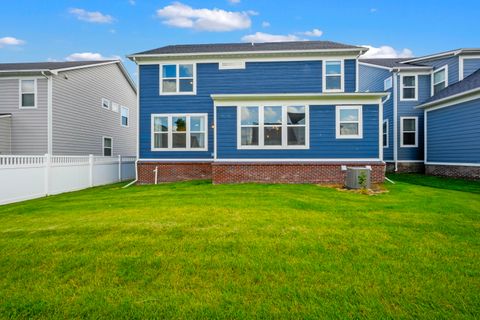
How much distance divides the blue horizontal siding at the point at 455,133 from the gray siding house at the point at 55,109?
19.5 m

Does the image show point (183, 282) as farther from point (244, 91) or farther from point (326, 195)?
point (244, 91)

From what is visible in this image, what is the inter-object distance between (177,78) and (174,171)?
470 cm

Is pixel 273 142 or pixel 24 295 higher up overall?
pixel 273 142

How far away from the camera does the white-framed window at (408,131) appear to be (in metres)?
Answer: 16.6

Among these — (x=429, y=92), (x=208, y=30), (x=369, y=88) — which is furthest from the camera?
(x=208, y=30)

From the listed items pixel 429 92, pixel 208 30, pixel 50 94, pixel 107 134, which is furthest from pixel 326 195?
pixel 208 30

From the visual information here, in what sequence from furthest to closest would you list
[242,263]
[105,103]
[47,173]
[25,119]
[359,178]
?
[105,103] < [25,119] < [47,173] < [359,178] < [242,263]

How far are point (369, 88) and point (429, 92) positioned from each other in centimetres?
411

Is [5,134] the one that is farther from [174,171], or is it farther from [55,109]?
[174,171]

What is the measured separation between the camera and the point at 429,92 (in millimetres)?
16578

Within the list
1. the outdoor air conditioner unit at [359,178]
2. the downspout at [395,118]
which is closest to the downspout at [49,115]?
the outdoor air conditioner unit at [359,178]

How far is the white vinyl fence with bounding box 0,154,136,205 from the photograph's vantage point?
854cm

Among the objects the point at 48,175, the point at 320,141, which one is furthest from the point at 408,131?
the point at 48,175

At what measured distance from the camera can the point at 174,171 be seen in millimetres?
13547
